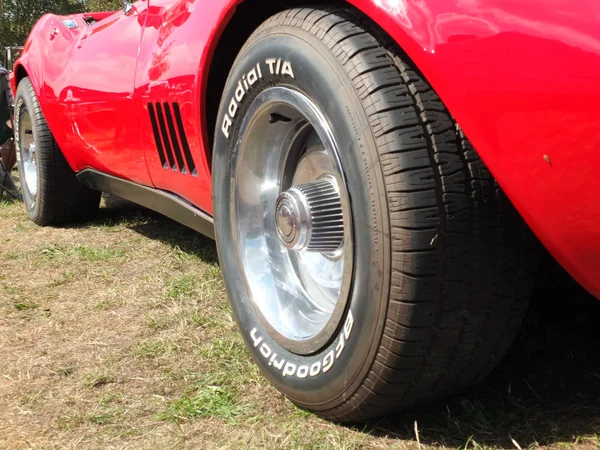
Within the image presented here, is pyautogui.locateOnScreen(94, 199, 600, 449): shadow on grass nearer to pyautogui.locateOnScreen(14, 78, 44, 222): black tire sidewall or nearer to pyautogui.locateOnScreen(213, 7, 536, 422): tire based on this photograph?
pyautogui.locateOnScreen(213, 7, 536, 422): tire

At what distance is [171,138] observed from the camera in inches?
92.5

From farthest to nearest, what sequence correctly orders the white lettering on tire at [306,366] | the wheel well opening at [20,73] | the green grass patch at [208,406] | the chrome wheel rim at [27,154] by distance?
the chrome wheel rim at [27,154] → the wheel well opening at [20,73] → the green grass patch at [208,406] → the white lettering on tire at [306,366]

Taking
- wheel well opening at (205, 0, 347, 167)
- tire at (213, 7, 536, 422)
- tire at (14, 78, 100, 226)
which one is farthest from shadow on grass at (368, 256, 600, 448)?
tire at (14, 78, 100, 226)

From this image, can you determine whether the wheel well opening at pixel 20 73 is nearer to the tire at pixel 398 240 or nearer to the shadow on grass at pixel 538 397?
the tire at pixel 398 240

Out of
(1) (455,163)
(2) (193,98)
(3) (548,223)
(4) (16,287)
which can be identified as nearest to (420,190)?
(1) (455,163)

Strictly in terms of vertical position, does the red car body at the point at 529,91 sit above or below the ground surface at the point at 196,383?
above

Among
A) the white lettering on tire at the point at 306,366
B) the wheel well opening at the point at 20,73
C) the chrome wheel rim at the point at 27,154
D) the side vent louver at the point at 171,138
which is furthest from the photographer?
the chrome wheel rim at the point at 27,154

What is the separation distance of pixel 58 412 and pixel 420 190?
1150 mm

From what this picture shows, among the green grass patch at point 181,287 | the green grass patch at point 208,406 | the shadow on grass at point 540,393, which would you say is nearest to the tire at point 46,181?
the green grass patch at point 181,287

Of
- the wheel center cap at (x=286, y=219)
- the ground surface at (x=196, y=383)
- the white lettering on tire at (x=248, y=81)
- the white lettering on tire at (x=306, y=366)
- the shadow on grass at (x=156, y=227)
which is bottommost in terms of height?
the shadow on grass at (x=156, y=227)

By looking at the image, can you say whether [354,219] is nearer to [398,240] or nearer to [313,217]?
[398,240]

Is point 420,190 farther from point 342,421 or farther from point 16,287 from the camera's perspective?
point 16,287

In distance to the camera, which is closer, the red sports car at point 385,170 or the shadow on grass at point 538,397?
the red sports car at point 385,170

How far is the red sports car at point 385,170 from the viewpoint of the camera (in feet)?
3.62
